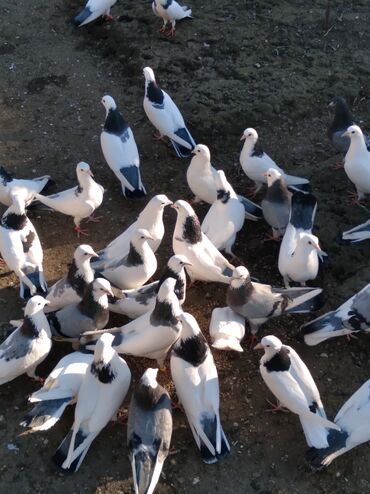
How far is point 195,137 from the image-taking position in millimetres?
7930

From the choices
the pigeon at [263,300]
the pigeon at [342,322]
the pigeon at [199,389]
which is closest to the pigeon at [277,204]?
the pigeon at [263,300]

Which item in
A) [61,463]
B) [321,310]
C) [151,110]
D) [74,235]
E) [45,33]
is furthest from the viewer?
[45,33]

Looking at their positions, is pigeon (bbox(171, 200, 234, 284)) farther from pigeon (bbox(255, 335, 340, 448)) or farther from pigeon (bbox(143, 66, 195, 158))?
pigeon (bbox(143, 66, 195, 158))

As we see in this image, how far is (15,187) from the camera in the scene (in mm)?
6695

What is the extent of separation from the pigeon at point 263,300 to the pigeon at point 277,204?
1.06 metres

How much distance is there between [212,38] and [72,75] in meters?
2.30

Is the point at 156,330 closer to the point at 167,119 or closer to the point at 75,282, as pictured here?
the point at 75,282

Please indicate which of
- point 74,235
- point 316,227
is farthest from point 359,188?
point 74,235

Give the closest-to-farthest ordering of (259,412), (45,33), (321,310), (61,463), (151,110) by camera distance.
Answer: (61,463), (259,412), (321,310), (151,110), (45,33)

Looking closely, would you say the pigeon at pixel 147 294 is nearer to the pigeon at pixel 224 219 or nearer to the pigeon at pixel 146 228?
the pigeon at pixel 146 228

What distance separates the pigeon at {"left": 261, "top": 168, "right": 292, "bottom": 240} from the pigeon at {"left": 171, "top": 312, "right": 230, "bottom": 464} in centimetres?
195

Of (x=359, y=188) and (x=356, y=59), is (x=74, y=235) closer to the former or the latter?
(x=359, y=188)

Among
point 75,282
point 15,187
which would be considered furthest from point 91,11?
point 75,282

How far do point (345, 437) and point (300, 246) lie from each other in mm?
1907
